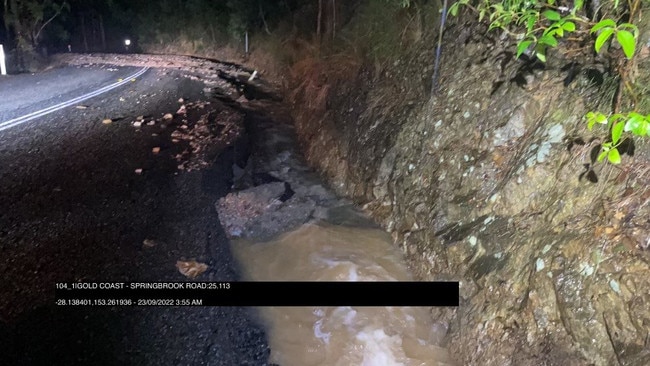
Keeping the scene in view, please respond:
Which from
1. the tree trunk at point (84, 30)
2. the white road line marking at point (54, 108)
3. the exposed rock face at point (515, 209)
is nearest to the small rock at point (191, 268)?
the exposed rock face at point (515, 209)

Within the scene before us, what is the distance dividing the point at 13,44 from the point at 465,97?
2178cm

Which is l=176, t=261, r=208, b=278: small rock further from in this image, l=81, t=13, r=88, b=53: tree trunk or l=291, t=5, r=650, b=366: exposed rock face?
l=81, t=13, r=88, b=53: tree trunk

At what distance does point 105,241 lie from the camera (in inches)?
192

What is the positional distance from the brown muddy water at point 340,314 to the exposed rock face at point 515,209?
0.31 meters

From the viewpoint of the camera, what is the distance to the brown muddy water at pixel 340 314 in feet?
12.8

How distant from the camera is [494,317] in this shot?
3.57m

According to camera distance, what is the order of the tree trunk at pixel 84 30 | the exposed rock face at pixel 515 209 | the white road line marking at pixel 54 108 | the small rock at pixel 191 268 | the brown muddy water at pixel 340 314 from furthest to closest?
the tree trunk at pixel 84 30 < the white road line marking at pixel 54 108 < the small rock at pixel 191 268 < the brown muddy water at pixel 340 314 < the exposed rock face at pixel 515 209

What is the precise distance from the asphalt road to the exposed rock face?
2148 mm

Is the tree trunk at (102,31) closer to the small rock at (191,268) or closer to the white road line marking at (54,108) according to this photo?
the white road line marking at (54,108)

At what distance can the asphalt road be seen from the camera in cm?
362

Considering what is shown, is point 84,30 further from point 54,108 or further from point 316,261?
point 316,261

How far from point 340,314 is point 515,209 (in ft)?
6.72

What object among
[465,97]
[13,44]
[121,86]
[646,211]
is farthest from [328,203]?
[13,44]

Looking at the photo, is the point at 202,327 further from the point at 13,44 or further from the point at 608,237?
the point at 13,44
